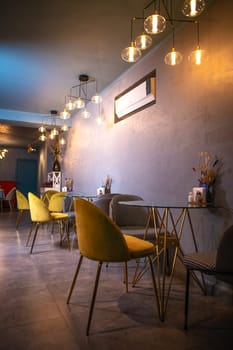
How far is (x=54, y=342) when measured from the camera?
150cm

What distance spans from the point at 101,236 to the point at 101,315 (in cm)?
62

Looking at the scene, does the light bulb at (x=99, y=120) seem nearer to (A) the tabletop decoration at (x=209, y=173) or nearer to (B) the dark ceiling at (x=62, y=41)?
(B) the dark ceiling at (x=62, y=41)

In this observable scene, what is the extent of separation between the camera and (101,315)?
1830mm

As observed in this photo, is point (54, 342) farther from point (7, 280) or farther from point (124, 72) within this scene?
point (124, 72)

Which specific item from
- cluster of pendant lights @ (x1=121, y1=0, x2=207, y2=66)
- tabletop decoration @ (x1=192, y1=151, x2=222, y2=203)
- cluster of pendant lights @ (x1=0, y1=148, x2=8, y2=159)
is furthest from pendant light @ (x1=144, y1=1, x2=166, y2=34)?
cluster of pendant lights @ (x1=0, y1=148, x2=8, y2=159)

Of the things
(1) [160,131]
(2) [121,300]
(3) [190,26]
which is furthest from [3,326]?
(3) [190,26]

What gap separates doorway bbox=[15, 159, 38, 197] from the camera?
12.4 m

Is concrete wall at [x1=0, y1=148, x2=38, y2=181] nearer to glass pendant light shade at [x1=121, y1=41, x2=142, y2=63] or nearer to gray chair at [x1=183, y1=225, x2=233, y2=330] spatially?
glass pendant light shade at [x1=121, y1=41, x2=142, y2=63]

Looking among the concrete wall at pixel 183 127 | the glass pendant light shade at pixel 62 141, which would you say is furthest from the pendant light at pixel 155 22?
the glass pendant light shade at pixel 62 141

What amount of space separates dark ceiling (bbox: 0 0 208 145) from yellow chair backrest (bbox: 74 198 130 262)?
2.12 m

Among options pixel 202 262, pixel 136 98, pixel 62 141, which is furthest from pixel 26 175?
pixel 202 262

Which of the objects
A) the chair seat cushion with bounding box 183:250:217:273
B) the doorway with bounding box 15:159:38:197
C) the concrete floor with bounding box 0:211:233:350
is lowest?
the concrete floor with bounding box 0:211:233:350

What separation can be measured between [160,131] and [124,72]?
1461 millimetres

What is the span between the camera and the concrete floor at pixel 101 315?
4.97ft
